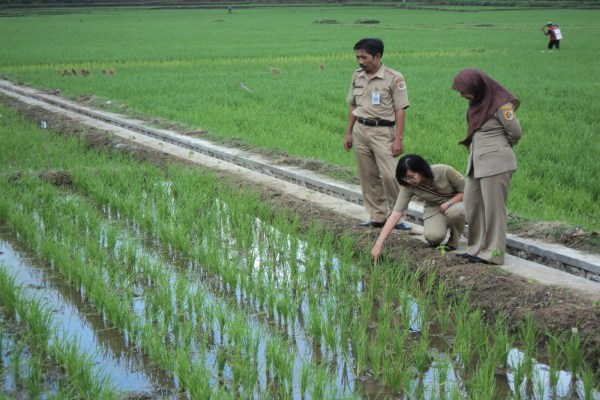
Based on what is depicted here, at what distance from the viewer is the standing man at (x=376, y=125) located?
19.3ft

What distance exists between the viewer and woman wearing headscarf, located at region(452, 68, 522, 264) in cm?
487

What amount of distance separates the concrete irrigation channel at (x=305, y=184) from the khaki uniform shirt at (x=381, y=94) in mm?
848

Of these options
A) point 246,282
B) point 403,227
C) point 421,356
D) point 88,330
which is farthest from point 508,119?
point 88,330

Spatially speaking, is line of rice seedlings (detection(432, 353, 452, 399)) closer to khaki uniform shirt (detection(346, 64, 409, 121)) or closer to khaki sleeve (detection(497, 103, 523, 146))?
khaki sleeve (detection(497, 103, 523, 146))

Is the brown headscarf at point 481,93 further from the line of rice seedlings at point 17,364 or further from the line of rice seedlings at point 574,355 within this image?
the line of rice seedlings at point 17,364

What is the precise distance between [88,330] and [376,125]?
253 cm

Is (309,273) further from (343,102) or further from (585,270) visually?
(343,102)

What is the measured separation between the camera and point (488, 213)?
16.5 ft

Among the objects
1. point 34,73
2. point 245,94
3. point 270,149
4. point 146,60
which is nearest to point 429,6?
point 146,60

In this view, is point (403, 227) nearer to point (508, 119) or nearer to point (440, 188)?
point (440, 188)

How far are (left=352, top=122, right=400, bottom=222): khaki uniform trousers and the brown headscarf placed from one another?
1025 millimetres

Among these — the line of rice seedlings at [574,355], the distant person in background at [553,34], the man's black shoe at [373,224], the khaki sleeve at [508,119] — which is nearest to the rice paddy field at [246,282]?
the line of rice seedlings at [574,355]

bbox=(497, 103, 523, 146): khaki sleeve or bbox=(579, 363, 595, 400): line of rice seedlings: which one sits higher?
bbox=(497, 103, 523, 146): khaki sleeve

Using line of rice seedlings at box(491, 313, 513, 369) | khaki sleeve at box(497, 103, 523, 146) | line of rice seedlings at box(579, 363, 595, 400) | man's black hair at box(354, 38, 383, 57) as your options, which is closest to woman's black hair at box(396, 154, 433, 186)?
khaki sleeve at box(497, 103, 523, 146)
